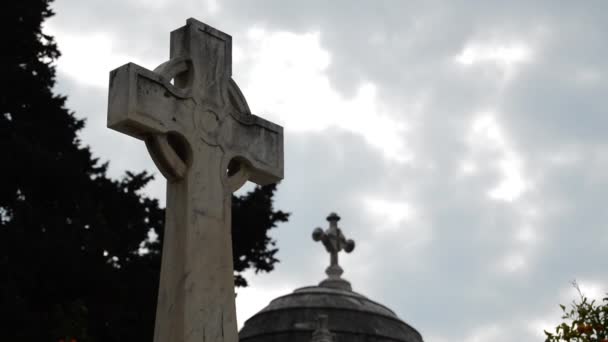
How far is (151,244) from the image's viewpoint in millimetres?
18391

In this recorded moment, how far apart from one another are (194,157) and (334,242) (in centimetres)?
1268

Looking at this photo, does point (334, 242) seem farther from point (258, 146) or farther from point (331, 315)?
point (258, 146)

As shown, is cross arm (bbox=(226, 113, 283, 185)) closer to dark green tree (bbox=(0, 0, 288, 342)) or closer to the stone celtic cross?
the stone celtic cross

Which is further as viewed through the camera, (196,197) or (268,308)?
(268,308)

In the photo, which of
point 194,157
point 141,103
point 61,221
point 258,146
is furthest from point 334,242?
point 141,103

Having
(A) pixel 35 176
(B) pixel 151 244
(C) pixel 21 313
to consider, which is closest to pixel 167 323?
(C) pixel 21 313

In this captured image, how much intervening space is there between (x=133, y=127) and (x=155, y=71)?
16.2 inches

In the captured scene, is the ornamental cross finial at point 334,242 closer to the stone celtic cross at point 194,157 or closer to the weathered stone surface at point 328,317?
the weathered stone surface at point 328,317

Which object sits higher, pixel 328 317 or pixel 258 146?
pixel 328 317

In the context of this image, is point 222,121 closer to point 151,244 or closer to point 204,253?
point 204,253

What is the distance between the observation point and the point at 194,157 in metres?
6.50

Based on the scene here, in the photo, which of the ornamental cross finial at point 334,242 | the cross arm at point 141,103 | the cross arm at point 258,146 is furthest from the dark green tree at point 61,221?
the cross arm at point 141,103

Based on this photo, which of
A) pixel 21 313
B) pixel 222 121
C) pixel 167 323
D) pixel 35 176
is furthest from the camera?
pixel 35 176

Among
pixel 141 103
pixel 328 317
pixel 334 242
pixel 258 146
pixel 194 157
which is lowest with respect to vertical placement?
pixel 194 157
